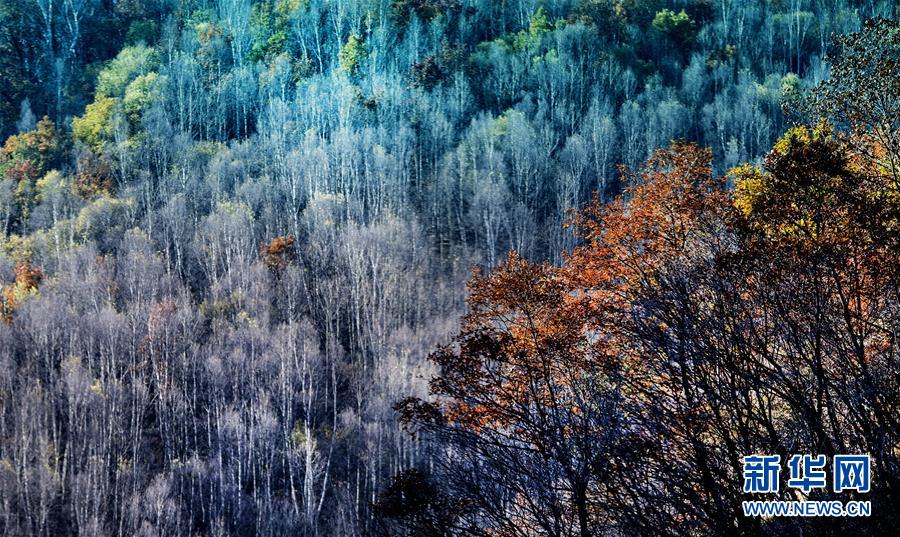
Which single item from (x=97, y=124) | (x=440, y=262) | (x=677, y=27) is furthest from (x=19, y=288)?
(x=677, y=27)

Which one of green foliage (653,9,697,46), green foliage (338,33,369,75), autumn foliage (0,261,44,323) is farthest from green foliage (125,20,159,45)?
green foliage (653,9,697,46)

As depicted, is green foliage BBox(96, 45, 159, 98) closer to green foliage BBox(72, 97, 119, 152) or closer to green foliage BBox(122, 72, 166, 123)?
green foliage BBox(122, 72, 166, 123)

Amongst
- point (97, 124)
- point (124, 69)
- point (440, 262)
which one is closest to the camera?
point (440, 262)

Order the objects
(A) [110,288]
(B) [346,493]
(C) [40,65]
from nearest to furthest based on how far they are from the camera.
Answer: (B) [346,493] → (A) [110,288] → (C) [40,65]

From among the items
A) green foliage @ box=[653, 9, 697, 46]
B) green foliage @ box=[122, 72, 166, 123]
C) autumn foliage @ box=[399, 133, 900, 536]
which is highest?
green foliage @ box=[653, 9, 697, 46]

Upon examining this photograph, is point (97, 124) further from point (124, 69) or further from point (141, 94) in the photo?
point (124, 69)

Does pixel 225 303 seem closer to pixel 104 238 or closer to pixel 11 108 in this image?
pixel 104 238

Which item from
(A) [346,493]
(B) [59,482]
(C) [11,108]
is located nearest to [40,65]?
(C) [11,108]

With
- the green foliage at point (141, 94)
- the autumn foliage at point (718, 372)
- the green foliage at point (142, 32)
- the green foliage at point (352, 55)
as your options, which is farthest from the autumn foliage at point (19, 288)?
the green foliage at point (142, 32)

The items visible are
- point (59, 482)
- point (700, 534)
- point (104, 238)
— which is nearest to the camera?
point (700, 534)
